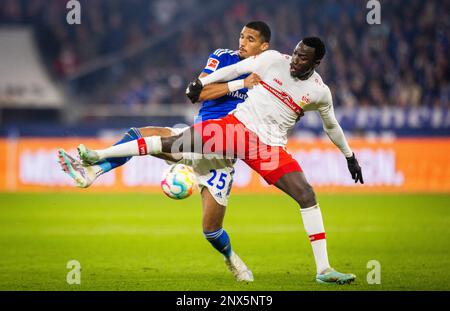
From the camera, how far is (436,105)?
2092cm

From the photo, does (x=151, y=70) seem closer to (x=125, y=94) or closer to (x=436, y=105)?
(x=125, y=94)

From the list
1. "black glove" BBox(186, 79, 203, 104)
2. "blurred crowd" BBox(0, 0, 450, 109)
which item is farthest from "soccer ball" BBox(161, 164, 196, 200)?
"blurred crowd" BBox(0, 0, 450, 109)

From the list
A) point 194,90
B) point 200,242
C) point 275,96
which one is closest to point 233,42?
point 200,242

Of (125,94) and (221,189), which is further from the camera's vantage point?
(125,94)

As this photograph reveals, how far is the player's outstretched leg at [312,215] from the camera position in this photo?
7.85 meters

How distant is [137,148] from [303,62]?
67.0 inches

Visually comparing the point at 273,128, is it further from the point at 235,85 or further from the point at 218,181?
the point at 218,181

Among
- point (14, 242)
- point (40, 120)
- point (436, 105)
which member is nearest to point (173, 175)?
point (14, 242)

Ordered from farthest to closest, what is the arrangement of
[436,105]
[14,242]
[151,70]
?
[151,70] → [436,105] → [14,242]

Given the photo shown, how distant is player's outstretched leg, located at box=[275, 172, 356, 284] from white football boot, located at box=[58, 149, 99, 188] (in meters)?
1.74

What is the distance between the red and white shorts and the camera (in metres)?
7.90

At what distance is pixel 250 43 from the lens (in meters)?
8.37

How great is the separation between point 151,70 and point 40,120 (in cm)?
373

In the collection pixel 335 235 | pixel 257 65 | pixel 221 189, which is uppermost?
pixel 257 65
